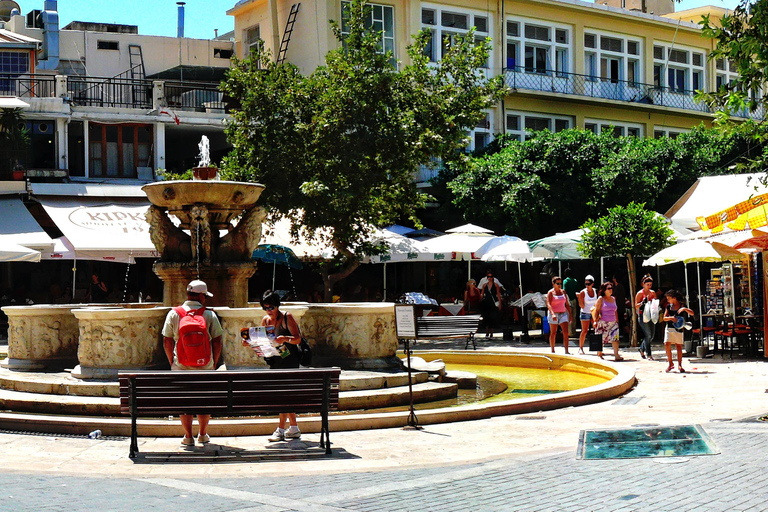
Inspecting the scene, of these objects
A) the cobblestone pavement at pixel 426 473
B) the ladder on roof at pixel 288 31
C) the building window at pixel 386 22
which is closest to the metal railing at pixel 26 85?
the ladder on roof at pixel 288 31

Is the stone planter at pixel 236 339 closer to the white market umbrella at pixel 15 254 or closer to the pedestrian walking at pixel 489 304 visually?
the white market umbrella at pixel 15 254

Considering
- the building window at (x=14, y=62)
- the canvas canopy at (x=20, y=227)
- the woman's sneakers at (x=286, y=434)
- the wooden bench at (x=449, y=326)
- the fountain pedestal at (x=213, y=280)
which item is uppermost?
the building window at (x=14, y=62)

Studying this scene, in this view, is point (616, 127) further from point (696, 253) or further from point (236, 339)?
point (236, 339)

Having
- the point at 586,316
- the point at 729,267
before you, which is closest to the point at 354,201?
the point at 586,316

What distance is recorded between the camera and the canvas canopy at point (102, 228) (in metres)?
25.4

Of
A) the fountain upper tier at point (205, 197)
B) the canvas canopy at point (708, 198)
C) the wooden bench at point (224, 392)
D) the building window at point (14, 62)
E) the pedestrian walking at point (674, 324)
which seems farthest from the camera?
the building window at point (14, 62)

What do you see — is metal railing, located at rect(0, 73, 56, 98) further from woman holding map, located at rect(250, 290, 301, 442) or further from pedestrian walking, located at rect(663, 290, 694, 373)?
woman holding map, located at rect(250, 290, 301, 442)

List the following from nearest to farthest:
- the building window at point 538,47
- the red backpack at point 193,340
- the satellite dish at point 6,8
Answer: the red backpack at point 193,340
the building window at point 538,47
the satellite dish at point 6,8

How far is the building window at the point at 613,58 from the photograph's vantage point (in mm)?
39125

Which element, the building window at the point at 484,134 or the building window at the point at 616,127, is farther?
the building window at the point at 616,127

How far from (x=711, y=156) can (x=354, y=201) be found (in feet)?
48.2

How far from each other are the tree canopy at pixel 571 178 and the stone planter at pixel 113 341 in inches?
737

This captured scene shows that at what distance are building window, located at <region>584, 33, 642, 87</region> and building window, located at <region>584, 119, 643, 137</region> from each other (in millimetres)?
1598

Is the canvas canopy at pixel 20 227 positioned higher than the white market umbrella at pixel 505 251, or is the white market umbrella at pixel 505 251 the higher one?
the canvas canopy at pixel 20 227
